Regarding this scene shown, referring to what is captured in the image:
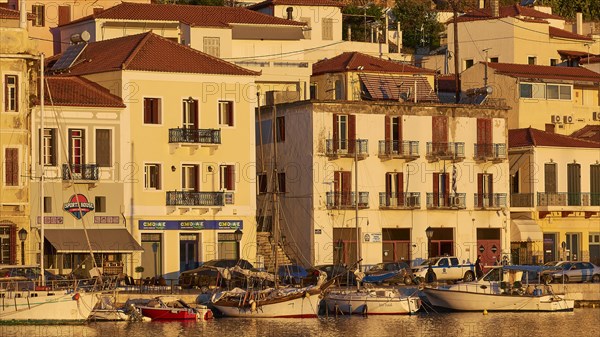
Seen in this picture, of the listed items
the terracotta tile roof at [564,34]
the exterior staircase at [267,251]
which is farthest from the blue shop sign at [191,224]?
the terracotta tile roof at [564,34]

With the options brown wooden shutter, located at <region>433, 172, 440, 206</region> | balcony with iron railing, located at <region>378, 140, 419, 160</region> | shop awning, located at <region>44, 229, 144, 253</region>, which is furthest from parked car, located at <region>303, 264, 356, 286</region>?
brown wooden shutter, located at <region>433, 172, 440, 206</region>

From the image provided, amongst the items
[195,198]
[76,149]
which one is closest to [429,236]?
[195,198]

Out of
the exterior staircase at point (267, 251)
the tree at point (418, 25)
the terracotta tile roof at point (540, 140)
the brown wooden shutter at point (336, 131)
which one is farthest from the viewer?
the tree at point (418, 25)

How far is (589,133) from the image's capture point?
10412 cm

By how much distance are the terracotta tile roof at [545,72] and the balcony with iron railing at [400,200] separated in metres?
14.3

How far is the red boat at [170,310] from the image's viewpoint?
72250mm

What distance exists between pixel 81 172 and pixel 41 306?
42.6 feet

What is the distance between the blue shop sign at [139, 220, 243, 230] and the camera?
82.6 metres

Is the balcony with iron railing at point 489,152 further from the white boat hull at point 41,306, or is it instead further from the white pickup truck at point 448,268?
the white boat hull at point 41,306

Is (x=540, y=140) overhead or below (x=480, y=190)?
overhead

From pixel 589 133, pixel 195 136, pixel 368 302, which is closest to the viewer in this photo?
pixel 368 302

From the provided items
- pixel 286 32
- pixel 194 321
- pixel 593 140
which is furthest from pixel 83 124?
pixel 593 140

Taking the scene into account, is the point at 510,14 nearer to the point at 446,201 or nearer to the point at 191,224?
the point at 446,201

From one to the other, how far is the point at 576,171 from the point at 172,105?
25.4m
